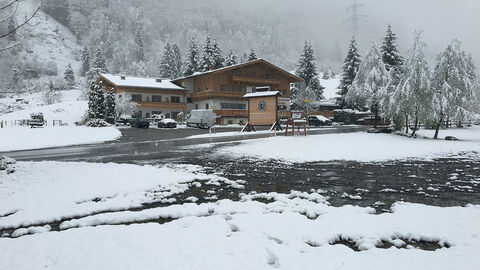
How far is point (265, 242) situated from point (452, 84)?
26.6 meters

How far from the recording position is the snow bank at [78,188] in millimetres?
6188

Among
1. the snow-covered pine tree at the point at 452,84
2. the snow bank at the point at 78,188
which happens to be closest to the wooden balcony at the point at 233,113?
the snow-covered pine tree at the point at 452,84

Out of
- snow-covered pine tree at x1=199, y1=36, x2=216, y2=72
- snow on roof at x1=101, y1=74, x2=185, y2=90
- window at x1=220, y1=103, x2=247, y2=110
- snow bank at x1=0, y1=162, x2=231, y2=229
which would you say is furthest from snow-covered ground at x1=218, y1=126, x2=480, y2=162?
snow-covered pine tree at x1=199, y1=36, x2=216, y2=72

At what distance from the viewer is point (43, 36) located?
825 centimetres

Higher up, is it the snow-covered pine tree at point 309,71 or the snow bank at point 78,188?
the snow-covered pine tree at point 309,71

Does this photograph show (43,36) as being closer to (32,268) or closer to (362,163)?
(32,268)

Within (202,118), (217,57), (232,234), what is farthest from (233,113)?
(232,234)

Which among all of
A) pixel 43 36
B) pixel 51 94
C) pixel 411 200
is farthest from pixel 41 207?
pixel 51 94

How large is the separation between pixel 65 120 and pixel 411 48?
5861 cm

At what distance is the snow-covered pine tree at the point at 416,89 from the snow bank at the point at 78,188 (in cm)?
2041

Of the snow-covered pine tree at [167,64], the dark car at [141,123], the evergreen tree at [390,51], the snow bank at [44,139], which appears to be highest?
the snow-covered pine tree at [167,64]

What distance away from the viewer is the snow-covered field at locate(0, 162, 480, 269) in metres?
3.93

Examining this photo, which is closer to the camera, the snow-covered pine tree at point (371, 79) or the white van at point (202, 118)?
the snow-covered pine tree at point (371, 79)

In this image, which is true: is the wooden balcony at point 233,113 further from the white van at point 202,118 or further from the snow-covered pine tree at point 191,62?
the snow-covered pine tree at point 191,62
